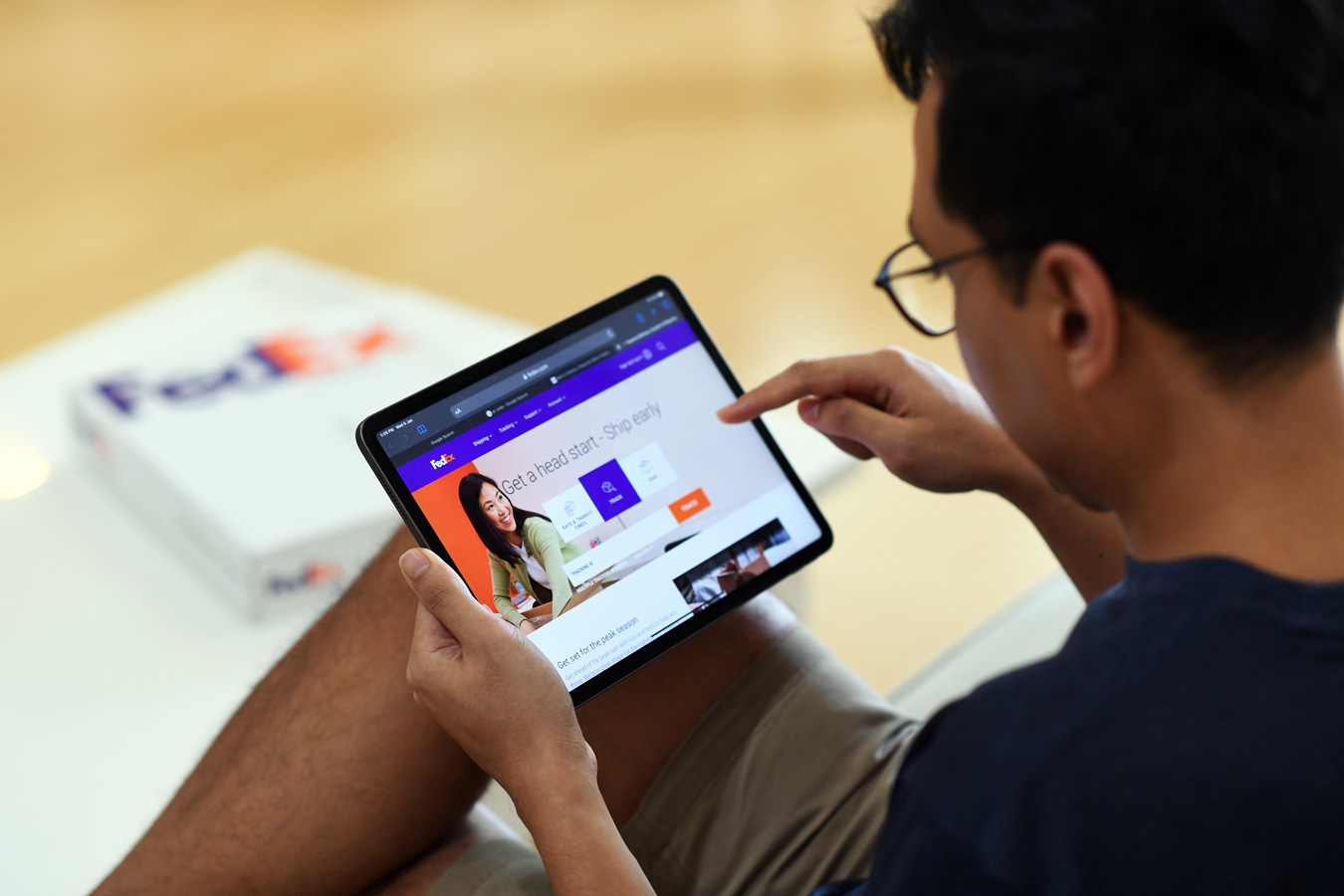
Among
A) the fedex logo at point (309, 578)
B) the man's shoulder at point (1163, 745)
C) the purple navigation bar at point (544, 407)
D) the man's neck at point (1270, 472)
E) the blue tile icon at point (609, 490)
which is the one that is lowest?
the man's shoulder at point (1163, 745)

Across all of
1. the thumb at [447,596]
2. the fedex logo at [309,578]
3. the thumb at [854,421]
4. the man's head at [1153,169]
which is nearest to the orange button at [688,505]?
the thumb at [854,421]

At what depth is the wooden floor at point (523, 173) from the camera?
1.96 metres

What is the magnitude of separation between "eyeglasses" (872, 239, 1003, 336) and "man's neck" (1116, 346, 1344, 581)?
13 centimetres

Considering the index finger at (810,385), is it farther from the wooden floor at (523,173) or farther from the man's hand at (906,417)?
the wooden floor at (523,173)

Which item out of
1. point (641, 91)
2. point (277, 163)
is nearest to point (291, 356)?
point (277, 163)

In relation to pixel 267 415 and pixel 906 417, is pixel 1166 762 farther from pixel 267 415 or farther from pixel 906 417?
pixel 267 415

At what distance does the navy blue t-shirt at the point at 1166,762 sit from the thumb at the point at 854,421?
376 mm

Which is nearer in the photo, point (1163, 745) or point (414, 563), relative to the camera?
point (1163, 745)

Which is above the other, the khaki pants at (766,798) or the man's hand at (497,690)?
the man's hand at (497,690)

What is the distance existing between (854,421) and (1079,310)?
14.1 inches

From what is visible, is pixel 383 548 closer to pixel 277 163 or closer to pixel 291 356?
pixel 291 356

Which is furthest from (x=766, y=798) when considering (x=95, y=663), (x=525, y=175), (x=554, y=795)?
(x=525, y=175)

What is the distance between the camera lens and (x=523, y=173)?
2941mm

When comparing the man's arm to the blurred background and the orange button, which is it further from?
the blurred background
